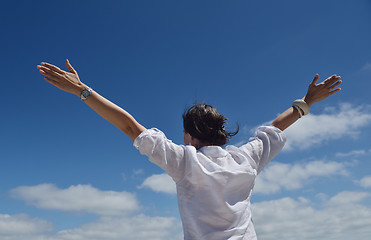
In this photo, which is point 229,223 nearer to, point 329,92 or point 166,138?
point 166,138

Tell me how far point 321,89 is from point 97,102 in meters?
3.52

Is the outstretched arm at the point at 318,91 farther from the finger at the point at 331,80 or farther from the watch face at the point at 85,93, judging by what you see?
the watch face at the point at 85,93

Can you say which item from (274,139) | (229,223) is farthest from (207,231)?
(274,139)

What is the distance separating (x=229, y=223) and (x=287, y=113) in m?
2.06

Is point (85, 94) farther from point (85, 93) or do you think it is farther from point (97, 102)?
point (97, 102)

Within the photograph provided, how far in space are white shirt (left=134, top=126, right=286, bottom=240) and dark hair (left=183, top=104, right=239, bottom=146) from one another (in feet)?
0.76

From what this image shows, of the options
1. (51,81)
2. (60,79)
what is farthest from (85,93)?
(51,81)

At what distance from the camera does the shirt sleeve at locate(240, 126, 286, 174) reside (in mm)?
4465

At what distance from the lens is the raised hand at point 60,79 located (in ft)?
12.8

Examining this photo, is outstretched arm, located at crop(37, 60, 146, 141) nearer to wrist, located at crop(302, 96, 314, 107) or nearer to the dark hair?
the dark hair

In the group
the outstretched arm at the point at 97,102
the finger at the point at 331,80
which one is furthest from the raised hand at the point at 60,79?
the finger at the point at 331,80

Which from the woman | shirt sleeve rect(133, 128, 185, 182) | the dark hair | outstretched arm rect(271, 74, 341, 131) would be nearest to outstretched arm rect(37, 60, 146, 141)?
the woman

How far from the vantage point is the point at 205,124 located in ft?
13.8

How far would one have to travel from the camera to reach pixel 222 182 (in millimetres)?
3801
